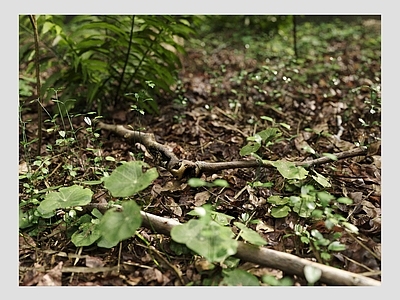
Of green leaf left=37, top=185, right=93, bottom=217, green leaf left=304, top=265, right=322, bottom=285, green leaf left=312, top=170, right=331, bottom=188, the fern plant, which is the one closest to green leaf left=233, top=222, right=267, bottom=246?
green leaf left=304, top=265, right=322, bottom=285

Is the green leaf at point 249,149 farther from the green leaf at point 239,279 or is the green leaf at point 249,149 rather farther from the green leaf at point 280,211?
the green leaf at point 239,279

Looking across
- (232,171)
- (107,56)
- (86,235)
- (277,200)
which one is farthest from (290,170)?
(107,56)

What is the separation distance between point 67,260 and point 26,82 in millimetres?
2285

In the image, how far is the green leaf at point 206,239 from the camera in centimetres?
169

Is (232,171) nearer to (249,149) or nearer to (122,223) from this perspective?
(249,149)

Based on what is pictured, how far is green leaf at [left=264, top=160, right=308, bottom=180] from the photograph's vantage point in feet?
7.17

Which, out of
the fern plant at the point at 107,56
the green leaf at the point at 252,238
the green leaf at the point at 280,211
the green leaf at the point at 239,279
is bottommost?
the green leaf at the point at 239,279

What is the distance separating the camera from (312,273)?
160 centimetres

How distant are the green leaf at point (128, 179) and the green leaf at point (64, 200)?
0.56ft

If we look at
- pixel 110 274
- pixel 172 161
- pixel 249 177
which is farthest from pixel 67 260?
pixel 249 177

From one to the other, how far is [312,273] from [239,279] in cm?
28

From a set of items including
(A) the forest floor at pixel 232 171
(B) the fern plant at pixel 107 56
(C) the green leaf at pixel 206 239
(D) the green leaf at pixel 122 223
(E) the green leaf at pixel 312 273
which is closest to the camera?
(E) the green leaf at pixel 312 273

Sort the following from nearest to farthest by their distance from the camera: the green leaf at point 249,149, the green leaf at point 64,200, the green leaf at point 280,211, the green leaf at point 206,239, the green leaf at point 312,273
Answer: the green leaf at point 312,273 → the green leaf at point 206,239 → the green leaf at point 64,200 → the green leaf at point 280,211 → the green leaf at point 249,149

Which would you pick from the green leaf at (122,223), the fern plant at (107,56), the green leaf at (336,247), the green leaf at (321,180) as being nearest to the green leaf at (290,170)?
the green leaf at (321,180)
